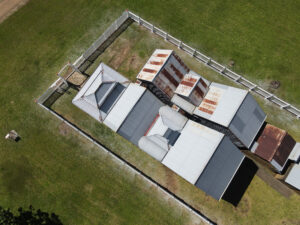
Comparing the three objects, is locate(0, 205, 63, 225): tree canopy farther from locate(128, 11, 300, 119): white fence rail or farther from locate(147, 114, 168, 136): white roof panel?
locate(128, 11, 300, 119): white fence rail

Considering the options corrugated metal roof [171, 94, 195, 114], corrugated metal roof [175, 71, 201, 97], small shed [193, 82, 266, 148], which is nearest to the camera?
small shed [193, 82, 266, 148]

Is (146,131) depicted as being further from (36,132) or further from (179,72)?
(36,132)

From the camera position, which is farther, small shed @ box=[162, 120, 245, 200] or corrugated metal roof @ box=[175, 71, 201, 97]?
corrugated metal roof @ box=[175, 71, 201, 97]

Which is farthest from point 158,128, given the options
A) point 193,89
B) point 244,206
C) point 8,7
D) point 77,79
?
point 8,7

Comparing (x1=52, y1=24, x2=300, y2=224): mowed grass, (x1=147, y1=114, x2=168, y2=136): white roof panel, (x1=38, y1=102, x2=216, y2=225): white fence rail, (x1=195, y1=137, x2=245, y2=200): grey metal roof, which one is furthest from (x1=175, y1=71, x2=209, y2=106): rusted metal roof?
(x1=38, y1=102, x2=216, y2=225): white fence rail

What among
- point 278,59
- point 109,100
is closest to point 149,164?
point 109,100

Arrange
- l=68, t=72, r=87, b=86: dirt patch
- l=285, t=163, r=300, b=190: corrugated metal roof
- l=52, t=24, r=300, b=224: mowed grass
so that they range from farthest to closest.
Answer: l=68, t=72, r=87, b=86: dirt patch
l=52, t=24, r=300, b=224: mowed grass
l=285, t=163, r=300, b=190: corrugated metal roof
